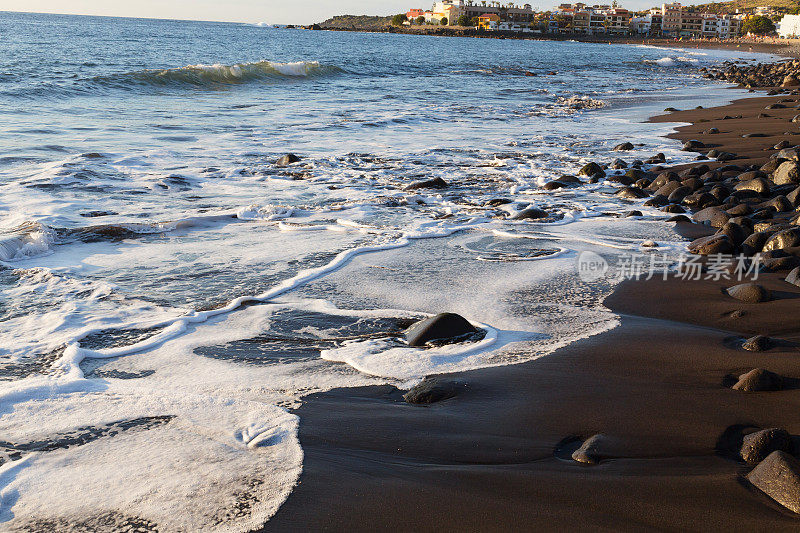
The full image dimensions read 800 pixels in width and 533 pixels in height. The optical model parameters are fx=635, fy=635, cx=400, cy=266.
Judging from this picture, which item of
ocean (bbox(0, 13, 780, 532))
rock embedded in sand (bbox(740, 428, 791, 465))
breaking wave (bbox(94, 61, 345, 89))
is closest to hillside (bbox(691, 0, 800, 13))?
breaking wave (bbox(94, 61, 345, 89))

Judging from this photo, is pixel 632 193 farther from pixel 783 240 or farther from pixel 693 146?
pixel 693 146

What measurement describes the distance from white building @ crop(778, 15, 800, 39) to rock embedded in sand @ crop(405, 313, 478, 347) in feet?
370

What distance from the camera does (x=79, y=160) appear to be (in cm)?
840

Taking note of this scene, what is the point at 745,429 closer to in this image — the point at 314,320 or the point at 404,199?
the point at 314,320

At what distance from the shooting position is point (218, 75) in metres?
23.4

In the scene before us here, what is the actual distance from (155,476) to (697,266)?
377 centimetres

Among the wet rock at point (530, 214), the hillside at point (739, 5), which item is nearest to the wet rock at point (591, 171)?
the wet rock at point (530, 214)

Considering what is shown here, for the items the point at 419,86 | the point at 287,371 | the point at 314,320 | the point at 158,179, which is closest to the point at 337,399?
the point at 287,371

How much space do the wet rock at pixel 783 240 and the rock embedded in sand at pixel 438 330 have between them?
2.57m

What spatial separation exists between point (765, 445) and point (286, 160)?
7.48 metres

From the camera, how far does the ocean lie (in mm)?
2205

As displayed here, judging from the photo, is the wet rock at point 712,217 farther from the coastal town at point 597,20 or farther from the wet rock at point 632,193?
the coastal town at point 597,20

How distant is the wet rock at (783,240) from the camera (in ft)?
14.5

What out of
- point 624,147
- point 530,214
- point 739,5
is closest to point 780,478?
point 530,214
